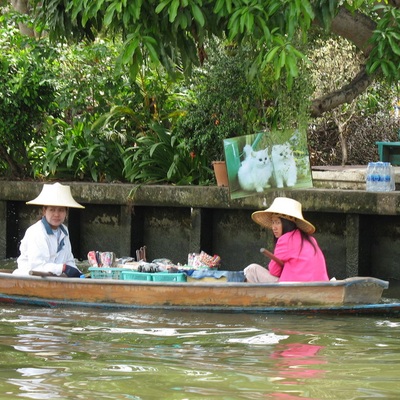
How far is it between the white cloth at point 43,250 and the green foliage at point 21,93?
13.6 feet

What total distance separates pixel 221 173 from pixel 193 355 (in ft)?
18.3

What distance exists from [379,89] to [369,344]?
8846mm

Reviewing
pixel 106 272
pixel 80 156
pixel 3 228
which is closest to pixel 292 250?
pixel 106 272

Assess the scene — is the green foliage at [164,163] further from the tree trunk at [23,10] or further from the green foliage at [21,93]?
the tree trunk at [23,10]

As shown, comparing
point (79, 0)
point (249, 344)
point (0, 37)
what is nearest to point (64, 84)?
point (0, 37)

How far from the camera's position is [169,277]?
10.8 meters

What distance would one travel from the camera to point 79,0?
10766 millimetres

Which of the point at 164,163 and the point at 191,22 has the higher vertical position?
the point at 191,22

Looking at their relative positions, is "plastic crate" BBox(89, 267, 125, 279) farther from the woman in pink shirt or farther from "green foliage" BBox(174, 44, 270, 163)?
"green foliage" BBox(174, 44, 270, 163)

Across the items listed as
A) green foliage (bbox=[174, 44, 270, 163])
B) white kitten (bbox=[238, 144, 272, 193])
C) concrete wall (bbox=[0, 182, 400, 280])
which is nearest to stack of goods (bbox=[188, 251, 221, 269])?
concrete wall (bbox=[0, 182, 400, 280])

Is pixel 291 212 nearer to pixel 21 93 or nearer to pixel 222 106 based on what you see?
pixel 222 106

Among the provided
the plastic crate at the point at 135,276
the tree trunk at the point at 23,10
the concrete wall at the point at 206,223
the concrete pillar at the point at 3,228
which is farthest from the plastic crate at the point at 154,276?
the tree trunk at the point at 23,10

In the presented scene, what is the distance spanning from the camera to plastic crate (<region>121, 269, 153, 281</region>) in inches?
428

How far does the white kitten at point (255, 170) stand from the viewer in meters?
13.1
